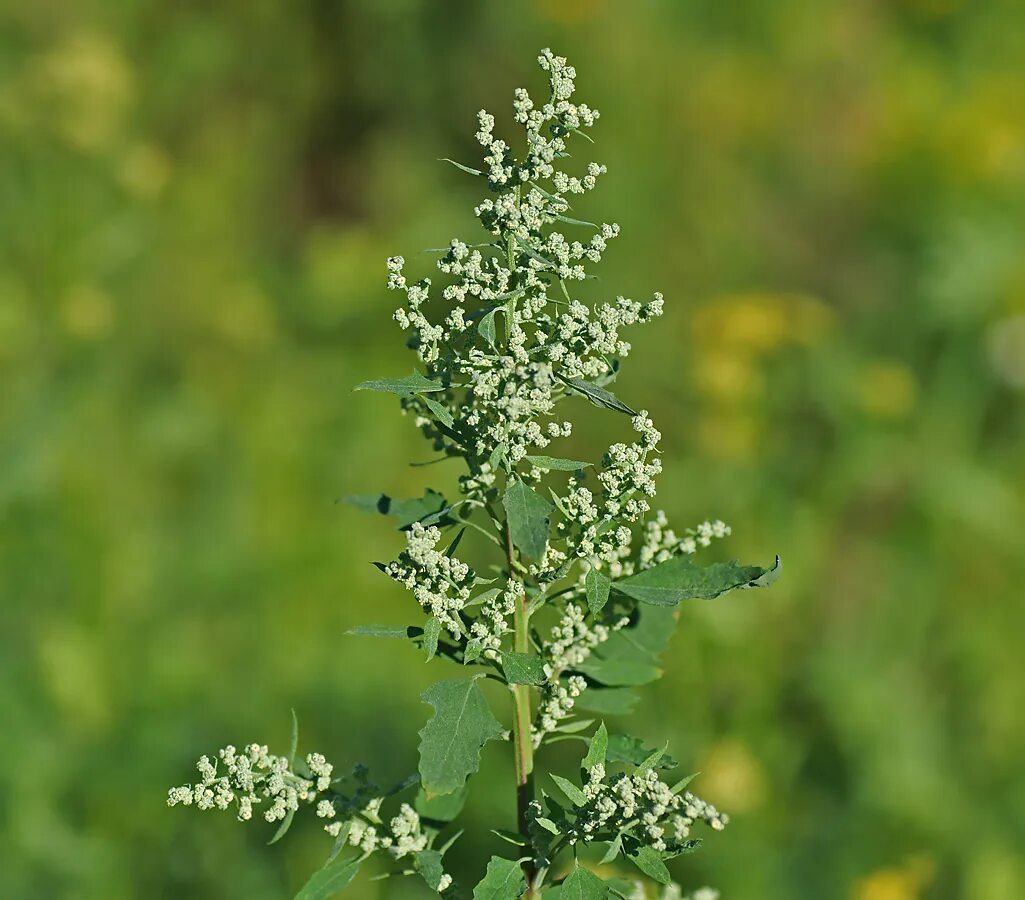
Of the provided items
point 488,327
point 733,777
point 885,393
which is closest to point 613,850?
point 488,327

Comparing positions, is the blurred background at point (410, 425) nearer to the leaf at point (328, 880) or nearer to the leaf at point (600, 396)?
the leaf at point (328, 880)

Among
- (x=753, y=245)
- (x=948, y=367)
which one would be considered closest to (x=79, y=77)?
(x=753, y=245)

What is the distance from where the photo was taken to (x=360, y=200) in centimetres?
692

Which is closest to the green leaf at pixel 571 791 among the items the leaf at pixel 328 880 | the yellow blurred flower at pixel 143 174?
the leaf at pixel 328 880

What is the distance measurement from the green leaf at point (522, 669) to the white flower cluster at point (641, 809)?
15 centimetres

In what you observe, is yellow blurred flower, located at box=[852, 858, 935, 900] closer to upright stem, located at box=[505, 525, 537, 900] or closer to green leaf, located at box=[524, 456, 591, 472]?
upright stem, located at box=[505, 525, 537, 900]

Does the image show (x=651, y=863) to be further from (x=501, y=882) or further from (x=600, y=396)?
(x=600, y=396)

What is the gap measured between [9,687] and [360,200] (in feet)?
12.4

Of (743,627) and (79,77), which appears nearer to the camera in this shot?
(743,627)

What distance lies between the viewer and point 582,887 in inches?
57.7

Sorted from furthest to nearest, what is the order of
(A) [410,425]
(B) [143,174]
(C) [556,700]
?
(A) [410,425] < (B) [143,174] < (C) [556,700]

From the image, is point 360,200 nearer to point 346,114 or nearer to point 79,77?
point 346,114

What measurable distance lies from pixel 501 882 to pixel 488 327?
2.27 feet

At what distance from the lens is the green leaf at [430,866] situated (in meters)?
1.54
